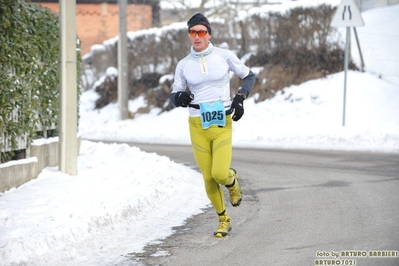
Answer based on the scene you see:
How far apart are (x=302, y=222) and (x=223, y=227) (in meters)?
0.96

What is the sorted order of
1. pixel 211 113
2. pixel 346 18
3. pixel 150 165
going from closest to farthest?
pixel 211 113
pixel 150 165
pixel 346 18

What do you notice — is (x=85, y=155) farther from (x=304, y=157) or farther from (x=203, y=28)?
(x=203, y=28)

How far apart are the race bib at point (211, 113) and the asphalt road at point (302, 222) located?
41.8 inches

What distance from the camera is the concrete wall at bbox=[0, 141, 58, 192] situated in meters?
10.2

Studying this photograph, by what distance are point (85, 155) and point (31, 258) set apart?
25.1 feet

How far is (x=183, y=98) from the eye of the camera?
803cm

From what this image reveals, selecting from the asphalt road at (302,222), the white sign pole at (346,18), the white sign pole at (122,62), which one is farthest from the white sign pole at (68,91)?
the white sign pole at (122,62)

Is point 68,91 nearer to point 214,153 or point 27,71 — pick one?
point 27,71

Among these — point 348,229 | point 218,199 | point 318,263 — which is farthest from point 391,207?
point 318,263

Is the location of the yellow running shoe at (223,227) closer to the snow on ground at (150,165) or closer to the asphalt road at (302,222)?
the asphalt road at (302,222)

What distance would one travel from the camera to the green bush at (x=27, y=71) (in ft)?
33.3

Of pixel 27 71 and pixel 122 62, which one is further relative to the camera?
pixel 122 62

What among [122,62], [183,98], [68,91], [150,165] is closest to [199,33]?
[183,98]

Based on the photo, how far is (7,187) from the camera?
10281mm
